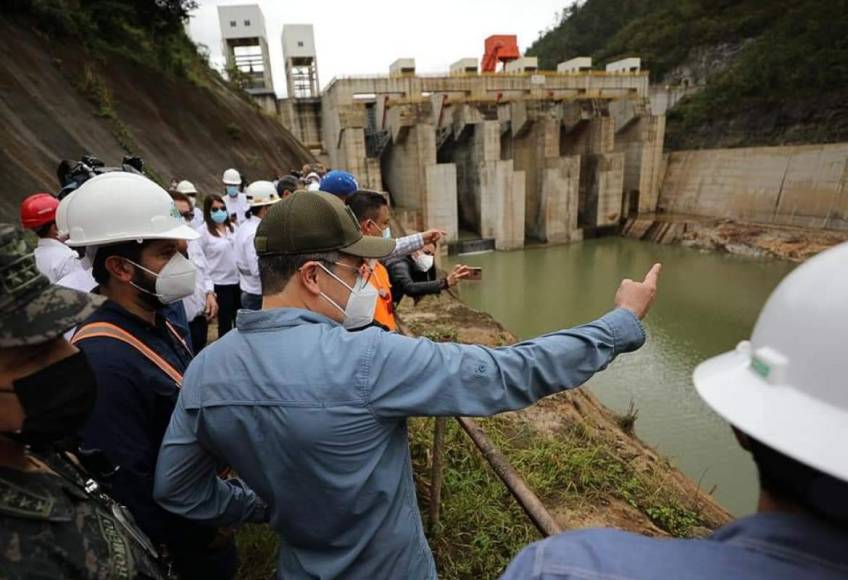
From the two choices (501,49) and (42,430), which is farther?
(501,49)

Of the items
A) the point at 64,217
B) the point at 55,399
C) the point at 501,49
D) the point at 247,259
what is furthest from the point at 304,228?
the point at 501,49

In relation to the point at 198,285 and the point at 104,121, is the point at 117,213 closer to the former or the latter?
the point at 198,285

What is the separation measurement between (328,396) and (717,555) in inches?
27.5

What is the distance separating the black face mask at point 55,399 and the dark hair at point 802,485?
4.02 feet

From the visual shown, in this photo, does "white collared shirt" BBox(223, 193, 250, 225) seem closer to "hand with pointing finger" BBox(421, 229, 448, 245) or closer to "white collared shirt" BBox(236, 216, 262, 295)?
"white collared shirt" BBox(236, 216, 262, 295)

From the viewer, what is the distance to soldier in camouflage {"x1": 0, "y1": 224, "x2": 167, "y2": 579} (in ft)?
2.65

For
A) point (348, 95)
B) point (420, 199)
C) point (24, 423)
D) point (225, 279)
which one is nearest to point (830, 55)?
point (420, 199)

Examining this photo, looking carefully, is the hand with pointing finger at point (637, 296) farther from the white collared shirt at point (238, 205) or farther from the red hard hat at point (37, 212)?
the white collared shirt at point (238, 205)

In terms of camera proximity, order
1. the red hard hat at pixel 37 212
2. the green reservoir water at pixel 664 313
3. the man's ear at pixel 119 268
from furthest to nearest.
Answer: the green reservoir water at pixel 664 313 < the red hard hat at pixel 37 212 < the man's ear at pixel 119 268

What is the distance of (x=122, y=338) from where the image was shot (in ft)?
4.62

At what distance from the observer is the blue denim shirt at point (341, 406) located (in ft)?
3.22

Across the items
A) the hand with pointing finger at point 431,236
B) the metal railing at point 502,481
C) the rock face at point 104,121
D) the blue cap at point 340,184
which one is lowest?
the metal railing at point 502,481

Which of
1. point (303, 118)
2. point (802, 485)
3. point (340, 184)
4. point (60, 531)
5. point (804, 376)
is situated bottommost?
point (60, 531)

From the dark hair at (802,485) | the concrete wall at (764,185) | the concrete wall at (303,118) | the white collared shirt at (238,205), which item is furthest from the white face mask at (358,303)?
the concrete wall at (303,118)
